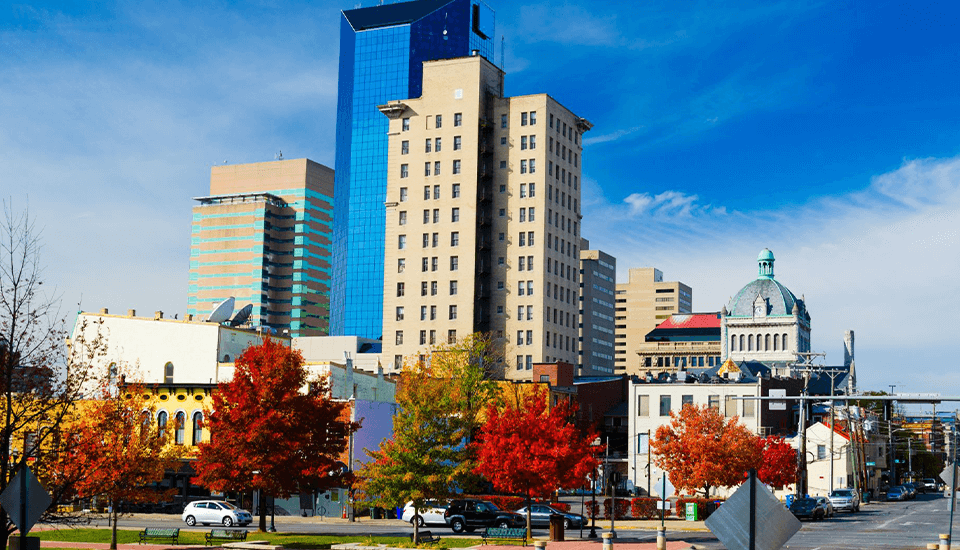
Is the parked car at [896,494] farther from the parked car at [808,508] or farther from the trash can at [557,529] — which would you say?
the trash can at [557,529]

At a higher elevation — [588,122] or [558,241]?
[588,122]

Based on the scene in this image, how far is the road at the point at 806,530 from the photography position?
46.6m

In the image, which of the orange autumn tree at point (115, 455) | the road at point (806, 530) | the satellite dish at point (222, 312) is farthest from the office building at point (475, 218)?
the orange autumn tree at point (115, 455)

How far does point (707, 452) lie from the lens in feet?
218

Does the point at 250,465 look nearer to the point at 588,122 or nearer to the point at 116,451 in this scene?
the point at 116,451

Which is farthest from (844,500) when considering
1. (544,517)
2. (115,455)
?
(115,455)

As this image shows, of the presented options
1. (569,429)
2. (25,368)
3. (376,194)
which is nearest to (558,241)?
(376,194)

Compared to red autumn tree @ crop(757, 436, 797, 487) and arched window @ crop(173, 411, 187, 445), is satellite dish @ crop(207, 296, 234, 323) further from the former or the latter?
red autumn tree @ crop(757, 436, 797, 487)

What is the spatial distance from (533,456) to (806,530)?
665 inches

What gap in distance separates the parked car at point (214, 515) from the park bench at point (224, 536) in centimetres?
1035

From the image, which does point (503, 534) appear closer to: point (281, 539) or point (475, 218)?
point (281, 539)

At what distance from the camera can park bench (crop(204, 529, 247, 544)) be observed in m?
45.2

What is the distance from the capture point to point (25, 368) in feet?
91.1

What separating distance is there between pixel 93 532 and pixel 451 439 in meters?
17.1
